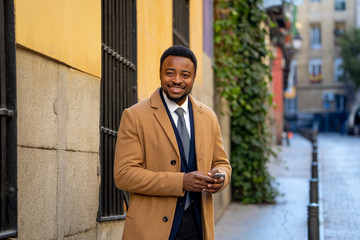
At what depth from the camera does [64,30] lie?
379cm

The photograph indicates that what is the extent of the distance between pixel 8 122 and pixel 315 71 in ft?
194

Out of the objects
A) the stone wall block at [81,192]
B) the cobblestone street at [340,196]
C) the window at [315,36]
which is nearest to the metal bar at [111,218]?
the stone wall block at [81,192]

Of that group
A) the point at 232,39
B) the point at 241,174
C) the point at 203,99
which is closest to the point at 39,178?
the point at 203,99

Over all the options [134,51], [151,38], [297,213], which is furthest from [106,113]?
[297,213]

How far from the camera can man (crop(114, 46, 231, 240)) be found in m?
3.00

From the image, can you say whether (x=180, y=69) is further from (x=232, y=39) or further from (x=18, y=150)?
(x=232, y=39)

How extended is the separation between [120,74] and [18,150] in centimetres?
238

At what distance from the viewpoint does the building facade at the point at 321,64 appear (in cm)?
5950

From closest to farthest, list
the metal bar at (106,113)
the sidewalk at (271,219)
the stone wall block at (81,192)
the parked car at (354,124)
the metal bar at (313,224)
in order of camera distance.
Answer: the stone wall block at (81,192) < the metal bar at (106,113) < the metal bar at (313,224) < the sidewalk at (271,219) < the parked car at (354,124)

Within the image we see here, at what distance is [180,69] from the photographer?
312 cm

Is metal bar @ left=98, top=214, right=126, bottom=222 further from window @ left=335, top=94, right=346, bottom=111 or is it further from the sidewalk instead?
window @ left=335, top=94, right=346, bottom=111

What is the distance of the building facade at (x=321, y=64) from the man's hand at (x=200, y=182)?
5789cm

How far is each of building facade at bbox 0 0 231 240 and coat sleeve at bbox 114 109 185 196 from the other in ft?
1.64

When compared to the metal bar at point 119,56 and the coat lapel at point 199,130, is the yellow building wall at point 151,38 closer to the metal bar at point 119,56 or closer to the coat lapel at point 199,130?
the metal bar at point 119,56
